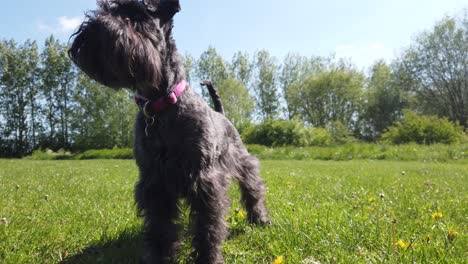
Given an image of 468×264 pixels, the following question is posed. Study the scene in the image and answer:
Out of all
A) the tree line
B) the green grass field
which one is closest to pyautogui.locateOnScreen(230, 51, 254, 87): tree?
the tree line

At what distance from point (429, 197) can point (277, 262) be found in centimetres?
366

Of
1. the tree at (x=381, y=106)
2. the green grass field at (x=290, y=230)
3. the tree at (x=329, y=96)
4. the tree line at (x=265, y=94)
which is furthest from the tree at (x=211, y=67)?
the green grass field at (x=290, y=230)

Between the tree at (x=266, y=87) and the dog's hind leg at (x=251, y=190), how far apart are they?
44985 millimetres

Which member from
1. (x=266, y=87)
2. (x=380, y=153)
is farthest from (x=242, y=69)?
(x=380, y=153)

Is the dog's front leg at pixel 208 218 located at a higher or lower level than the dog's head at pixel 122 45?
lower

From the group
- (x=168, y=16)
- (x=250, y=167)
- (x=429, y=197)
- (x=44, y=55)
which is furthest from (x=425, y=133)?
(x=44, y=55)

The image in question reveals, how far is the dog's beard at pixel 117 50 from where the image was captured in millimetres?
2517

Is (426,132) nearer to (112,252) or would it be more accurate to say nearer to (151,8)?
(151,8)

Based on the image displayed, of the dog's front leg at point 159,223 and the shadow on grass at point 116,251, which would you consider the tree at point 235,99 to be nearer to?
the shadow on grass at point 116,251

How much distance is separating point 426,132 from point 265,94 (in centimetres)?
2896

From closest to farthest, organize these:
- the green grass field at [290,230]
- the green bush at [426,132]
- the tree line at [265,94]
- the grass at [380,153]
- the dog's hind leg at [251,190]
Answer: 1. the green grass field at [290,230]
2. the dog's hind leg at [251,190]
3. the grass at [380,153]
4. the green bush at [426,132]
5. the tree line at [265,94]

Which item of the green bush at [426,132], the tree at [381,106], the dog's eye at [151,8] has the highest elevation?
the tree at [381,106]

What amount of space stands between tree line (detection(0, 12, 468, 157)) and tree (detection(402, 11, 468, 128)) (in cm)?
10

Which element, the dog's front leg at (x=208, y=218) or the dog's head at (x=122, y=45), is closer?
the dog's head at (x=122, y=45)
